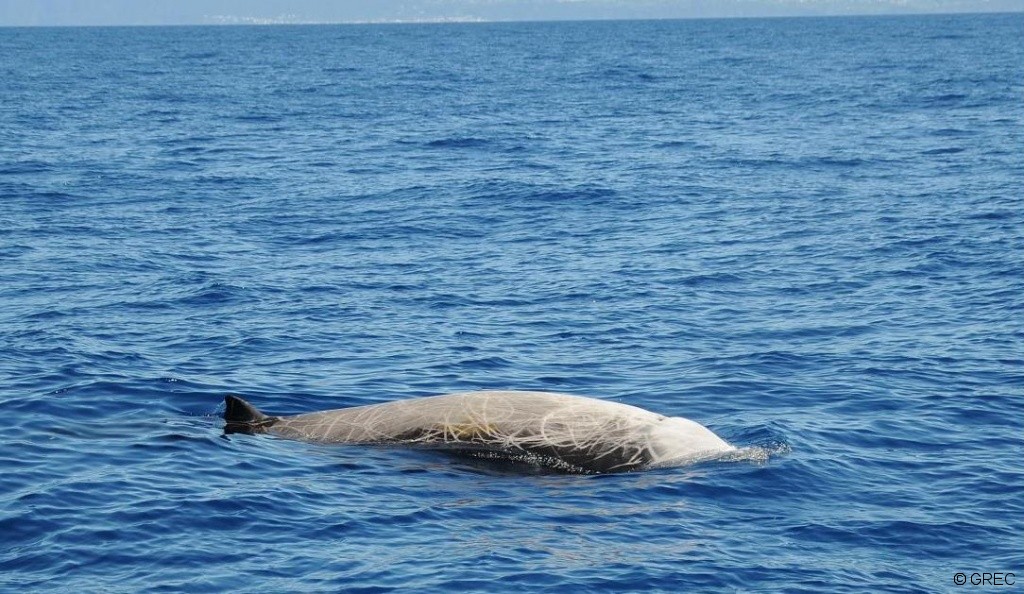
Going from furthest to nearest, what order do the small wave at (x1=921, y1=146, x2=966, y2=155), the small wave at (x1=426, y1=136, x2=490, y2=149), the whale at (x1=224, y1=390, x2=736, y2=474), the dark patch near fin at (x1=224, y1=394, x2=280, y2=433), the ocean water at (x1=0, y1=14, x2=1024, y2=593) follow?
the small wave at (x1=426, y1=136, x2=490, y2=149) < the small wave at (x1=921, y1=146, x2=966, y2=155) < the dark patch near fin at (x1=224, y1=394, x2=280, y2=433) < the whale at (x1=224, y1=390, x2=736, y2=474) < the ocean water at (x1=0, y1=14, x2=1024, y2=593)

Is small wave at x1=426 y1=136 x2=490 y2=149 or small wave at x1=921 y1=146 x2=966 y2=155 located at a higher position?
small wave at x1=921 y1=146 x2=966 y2=155

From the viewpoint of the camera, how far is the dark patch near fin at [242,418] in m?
18.7

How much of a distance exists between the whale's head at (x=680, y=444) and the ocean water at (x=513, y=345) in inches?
14.4

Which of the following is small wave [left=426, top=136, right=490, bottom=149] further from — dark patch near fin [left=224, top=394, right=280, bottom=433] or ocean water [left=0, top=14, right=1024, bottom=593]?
dark patch near fin [left=224, top=394, right=280, bottom=433]

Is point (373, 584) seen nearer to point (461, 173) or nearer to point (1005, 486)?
point (1005, 486)

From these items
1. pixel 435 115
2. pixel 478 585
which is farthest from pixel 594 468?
pixel 435 115

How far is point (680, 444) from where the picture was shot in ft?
57.0

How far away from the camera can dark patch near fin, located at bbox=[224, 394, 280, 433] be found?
1870cm

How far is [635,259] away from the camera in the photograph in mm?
32375

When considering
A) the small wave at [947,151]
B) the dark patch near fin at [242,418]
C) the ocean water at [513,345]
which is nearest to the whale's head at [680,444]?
the ocean water at [513,345]

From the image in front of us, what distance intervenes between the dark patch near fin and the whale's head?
5515 mm

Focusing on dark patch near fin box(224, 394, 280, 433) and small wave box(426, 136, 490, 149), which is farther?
small wave box(426, 136, 490, 149)

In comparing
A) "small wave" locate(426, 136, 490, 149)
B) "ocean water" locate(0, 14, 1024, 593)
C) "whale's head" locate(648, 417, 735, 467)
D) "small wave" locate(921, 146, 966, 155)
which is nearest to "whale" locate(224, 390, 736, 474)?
"whale's head" locate(648, 417, 735, 467)

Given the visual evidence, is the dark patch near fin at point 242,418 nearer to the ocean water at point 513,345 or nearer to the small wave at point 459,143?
the ocean water at point 513,345
